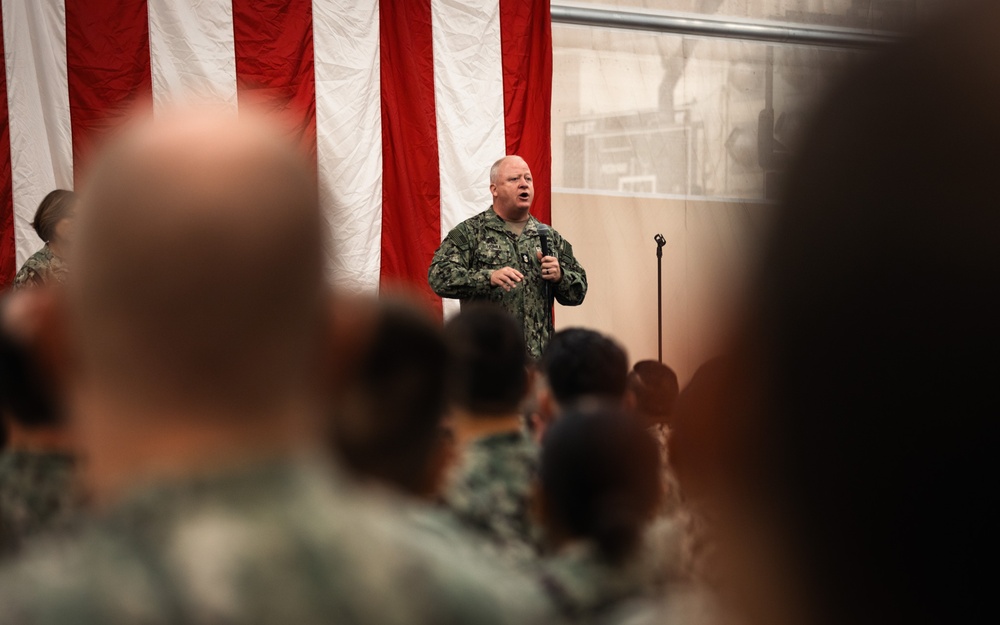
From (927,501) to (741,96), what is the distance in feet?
21.1

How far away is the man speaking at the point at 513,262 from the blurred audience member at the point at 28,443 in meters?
2.91

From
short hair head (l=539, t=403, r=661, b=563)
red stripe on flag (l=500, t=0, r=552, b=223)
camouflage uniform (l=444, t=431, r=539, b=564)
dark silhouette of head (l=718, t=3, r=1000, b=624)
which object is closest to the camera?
dark silhouette of head (l=718, t=3, r=1000, b=624)

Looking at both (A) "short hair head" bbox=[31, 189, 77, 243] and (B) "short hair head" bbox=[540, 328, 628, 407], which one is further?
(A) "short hair head" bbox=[31, 189, 77, 243]

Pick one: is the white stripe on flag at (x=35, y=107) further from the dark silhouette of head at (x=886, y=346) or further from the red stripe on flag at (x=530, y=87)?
the dark silhouette of head at (x=886, y=346)

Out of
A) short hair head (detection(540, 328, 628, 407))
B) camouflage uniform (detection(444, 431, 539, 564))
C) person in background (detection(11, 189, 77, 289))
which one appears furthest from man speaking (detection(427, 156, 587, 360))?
camouflage uniform (detection(444, 431, 539, 564))

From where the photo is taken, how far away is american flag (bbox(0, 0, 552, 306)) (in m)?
4.89

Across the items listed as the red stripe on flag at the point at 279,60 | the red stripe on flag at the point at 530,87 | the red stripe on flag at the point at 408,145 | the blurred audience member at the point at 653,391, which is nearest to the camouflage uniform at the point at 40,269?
the red stripe on flag at the point at 279,60

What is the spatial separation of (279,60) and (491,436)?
3.97 m

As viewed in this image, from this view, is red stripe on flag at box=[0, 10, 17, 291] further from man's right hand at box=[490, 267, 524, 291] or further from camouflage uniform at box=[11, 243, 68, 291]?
man's right hand at box=[490, 267, 524, 291]

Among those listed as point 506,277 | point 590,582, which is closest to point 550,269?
point 506,277

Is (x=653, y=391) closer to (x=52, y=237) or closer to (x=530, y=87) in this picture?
(x=52, y=237)

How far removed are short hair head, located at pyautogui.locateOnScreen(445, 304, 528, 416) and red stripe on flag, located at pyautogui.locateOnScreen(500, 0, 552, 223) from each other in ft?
13.0

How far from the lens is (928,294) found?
0.40 m

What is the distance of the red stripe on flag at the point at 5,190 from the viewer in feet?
15.8
